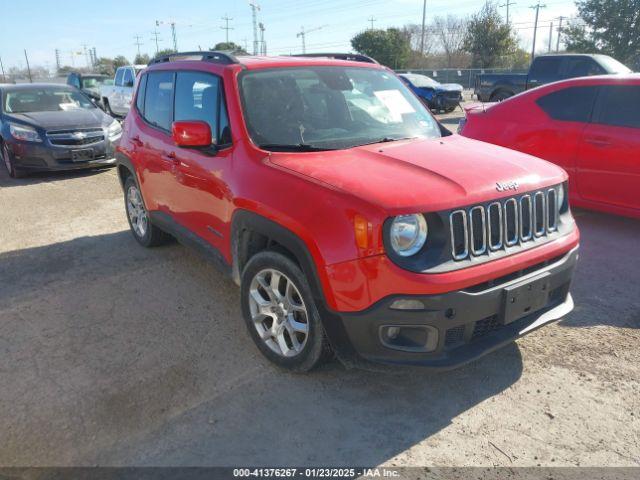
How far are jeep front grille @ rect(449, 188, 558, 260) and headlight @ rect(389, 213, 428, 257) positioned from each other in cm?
15

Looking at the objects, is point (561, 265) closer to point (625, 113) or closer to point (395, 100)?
point (395, 100)

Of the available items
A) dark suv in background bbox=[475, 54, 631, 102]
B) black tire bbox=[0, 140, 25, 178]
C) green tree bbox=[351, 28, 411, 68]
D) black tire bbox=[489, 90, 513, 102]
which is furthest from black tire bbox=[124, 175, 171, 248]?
green tree bbox=[351, 28, 411, 68]

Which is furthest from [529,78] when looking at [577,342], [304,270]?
[304,270]

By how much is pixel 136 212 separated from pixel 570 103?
4.96m

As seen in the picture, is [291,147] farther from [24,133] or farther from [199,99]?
[24,133]

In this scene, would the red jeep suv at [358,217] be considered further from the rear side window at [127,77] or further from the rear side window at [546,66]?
the rear side window at [127,77]

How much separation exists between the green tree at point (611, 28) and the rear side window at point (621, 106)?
3528cm

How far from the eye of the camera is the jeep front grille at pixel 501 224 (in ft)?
8.52

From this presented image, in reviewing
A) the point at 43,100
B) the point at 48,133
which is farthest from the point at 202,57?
the point at 43,100

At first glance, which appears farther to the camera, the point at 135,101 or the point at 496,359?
the point at 135,101

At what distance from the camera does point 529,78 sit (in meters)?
15.5

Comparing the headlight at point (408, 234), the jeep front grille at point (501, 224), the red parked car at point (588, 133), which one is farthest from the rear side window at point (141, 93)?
the red parked car at point (588, 133)

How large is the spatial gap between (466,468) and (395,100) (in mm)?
2717

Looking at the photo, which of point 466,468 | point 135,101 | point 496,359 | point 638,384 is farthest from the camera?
point 135,101
